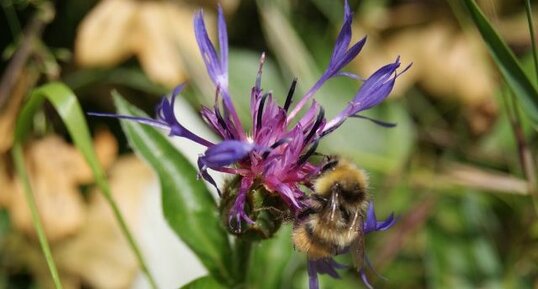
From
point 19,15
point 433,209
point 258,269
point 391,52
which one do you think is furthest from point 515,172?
point 19,15

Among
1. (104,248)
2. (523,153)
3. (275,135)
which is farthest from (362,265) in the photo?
(104,248)

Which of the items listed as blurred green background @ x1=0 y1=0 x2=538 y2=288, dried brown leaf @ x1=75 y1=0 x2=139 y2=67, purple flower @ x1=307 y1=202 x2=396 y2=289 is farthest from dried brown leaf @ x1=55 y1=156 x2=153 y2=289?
purple flower @ x1=307 y1=202 x2=396 y2=289

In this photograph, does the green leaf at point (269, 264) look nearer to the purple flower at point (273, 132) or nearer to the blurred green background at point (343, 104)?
the blurred green background at point (343, 104)

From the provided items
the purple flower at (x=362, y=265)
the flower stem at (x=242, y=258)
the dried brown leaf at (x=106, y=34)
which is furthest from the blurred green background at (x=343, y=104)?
the purple flower at (x=362, y=265)

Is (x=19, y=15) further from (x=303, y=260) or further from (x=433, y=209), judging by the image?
(x=433, y=209)

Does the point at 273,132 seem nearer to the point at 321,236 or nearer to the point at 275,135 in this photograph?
the point at 275,135

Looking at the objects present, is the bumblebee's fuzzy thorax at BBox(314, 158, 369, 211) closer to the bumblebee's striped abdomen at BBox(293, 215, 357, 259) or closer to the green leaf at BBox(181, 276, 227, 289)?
the bumblebee's striped abdomen at BBox(293, 215, 357, 259)

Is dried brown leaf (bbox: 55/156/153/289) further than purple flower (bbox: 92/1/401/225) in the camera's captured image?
Yes
